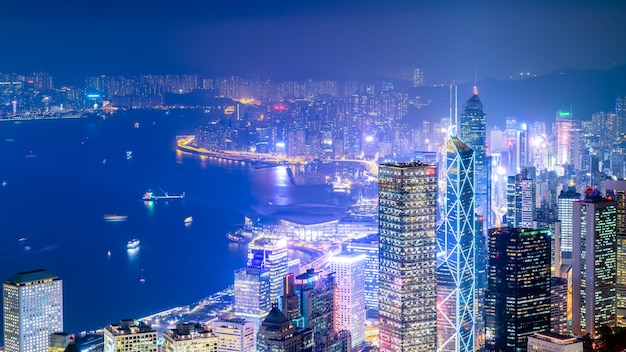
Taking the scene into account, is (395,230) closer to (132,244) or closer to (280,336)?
(280,336)

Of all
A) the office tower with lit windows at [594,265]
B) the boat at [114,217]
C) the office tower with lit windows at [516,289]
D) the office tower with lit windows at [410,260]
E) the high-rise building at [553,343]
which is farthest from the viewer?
the boat at [114,217]

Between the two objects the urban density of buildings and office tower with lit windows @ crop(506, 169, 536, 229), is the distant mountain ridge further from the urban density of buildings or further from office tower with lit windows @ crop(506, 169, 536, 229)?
office tower with lit windows @ crop(506, 169, 536, 229)

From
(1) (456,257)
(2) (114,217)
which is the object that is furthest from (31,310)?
(2) (114,217)

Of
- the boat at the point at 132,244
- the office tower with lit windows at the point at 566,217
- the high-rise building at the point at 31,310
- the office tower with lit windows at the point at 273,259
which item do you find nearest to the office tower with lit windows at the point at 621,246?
the office tower with lit windows at the point at 566,217

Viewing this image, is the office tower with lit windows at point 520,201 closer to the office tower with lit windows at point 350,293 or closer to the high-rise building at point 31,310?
the office tower with lit windows at point 350,293

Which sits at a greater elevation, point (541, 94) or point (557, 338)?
point (541, 94)

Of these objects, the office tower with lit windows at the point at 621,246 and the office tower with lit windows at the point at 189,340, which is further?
the office tower with lit windows at the point at 621,246

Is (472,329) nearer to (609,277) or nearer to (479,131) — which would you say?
(609,277)

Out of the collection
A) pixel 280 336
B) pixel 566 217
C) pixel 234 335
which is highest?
pixel 566 217
